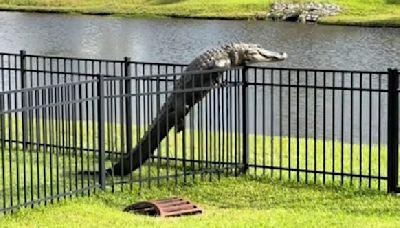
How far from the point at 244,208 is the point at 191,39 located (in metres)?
38.1

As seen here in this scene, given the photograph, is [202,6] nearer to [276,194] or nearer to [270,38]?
[270,38]

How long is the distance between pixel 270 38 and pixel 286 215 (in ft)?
134

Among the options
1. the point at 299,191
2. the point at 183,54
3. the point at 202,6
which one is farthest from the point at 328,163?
the point at 202,6

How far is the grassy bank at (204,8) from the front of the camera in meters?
66.9

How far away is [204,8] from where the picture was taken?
73.9 meters

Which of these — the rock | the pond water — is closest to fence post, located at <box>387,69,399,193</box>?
the pond water

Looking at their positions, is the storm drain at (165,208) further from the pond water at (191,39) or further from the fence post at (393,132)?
the pond water at (191,39)

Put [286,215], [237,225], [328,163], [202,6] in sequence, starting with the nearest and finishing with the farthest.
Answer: [237,225] < [286,215] < [328,163] < [202,6]

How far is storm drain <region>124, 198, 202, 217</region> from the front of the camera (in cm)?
1057

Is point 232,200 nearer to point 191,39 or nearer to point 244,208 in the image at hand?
point 244,208

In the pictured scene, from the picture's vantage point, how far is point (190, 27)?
60.4 m

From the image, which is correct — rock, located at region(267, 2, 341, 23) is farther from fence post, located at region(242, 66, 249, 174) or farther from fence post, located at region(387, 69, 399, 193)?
fence post, located at region(387, 69, 399, 193)

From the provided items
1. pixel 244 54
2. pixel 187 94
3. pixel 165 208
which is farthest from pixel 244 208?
pixel 244 54

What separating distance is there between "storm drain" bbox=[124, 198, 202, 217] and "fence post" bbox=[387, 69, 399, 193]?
2.70 m
